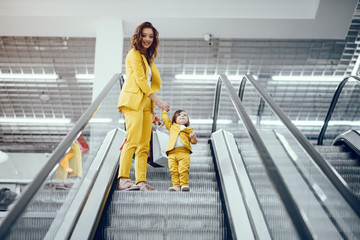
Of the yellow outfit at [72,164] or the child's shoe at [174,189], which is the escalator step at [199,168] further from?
the yellow outfit at [72,164]

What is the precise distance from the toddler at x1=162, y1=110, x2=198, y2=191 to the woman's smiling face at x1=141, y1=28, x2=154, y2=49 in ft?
3.34

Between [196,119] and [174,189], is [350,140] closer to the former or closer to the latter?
[174,189]

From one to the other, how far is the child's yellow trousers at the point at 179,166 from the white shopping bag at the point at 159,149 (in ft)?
0.40

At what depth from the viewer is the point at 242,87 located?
6.23m

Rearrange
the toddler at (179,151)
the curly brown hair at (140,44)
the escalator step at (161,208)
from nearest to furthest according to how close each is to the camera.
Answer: the escalator step at (161,208)
the curly brown hair at (140,44)
the toddler at (179,151)

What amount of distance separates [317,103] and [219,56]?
3.52 m

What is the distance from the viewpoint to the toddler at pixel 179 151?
441 centimetres

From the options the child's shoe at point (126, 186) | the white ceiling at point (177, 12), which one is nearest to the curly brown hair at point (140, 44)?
the child's shoe at point (126, 186)

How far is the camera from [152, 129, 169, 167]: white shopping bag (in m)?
4.73

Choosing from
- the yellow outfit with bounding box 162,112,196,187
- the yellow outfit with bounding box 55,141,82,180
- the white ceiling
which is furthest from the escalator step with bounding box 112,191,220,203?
the white ceiling

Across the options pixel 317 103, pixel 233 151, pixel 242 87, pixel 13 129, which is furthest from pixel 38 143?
pixel 233 151

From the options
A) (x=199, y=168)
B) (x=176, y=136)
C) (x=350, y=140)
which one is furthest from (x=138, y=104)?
(x=350, y=140)

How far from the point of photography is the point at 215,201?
3961 millimetres

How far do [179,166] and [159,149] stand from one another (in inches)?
16.5
